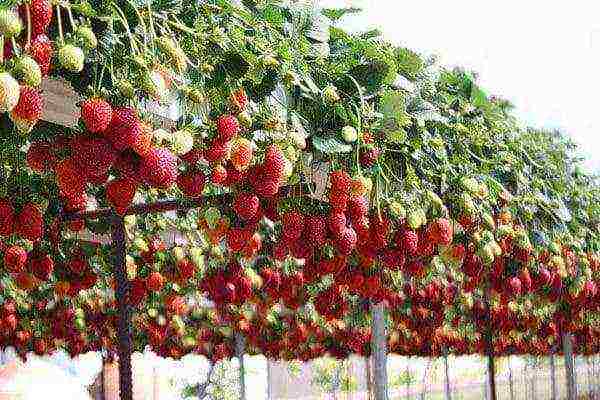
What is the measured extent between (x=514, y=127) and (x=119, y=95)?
9.86 feet

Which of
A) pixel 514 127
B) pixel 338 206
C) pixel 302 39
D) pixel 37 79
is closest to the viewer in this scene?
pixel 37 79

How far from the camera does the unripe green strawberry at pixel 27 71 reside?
129 centimetres

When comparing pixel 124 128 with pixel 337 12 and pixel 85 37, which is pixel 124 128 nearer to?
pixel 85 37

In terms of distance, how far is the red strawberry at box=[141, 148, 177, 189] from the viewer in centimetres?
160

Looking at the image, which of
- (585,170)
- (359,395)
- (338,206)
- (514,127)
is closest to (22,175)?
(338,206)

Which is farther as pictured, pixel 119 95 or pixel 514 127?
pixel 514 127

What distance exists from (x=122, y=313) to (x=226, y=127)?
4.68 feet

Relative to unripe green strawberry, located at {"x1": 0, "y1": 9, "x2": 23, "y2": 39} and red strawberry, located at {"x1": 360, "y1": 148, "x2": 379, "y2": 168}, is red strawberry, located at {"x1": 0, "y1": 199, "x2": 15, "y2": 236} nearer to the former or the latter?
red strawberry, located at {"x1": 360, "y1": 148, "x2": 379, "y2": 168}

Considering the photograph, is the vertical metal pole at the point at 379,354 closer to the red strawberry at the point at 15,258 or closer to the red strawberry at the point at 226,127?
the red strawberry at the point at 15,258

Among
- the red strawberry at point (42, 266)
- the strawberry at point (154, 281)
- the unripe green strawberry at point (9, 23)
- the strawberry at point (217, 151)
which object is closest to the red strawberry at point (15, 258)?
the red strawberry at point (42, 266)

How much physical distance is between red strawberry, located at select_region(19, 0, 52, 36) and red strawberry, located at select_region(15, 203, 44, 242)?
1409 mm

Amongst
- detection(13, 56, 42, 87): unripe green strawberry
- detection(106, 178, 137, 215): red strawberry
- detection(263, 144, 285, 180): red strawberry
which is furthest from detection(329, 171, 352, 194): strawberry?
detection(13, 56, 42, 87): unripe green strawberry

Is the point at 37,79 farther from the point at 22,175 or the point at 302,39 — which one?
the point at 22,175

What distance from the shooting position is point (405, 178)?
2863 millimetres
